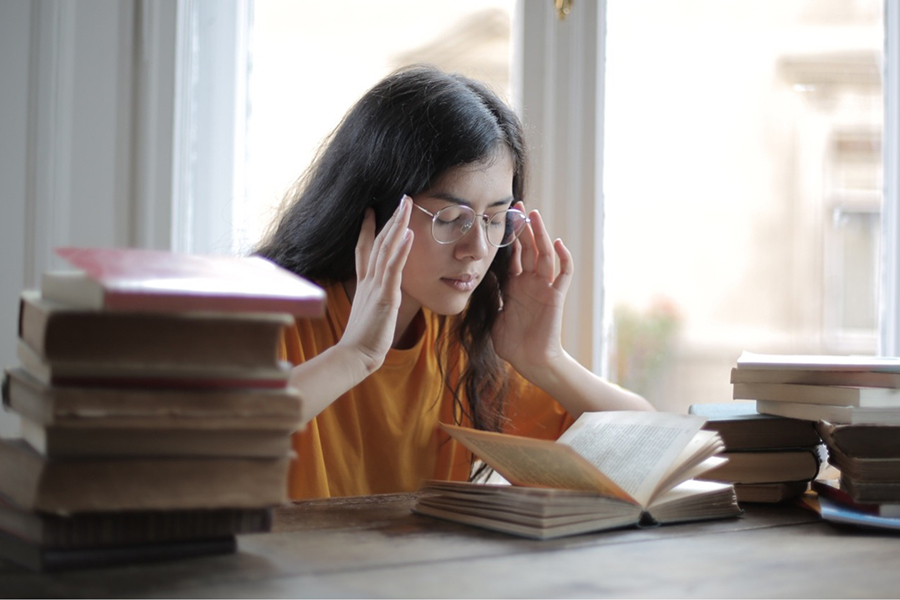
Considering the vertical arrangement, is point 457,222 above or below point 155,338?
above

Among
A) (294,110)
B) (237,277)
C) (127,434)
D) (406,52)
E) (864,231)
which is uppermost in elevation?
(406,52)

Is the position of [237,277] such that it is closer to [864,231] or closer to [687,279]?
[687,279]

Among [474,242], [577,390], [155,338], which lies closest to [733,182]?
[577,390]

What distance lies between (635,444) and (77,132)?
1303 mm

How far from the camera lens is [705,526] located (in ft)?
3.67

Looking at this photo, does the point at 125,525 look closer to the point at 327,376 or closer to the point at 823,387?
the point at 327,376

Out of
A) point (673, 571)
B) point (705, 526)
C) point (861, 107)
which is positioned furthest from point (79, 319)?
point (861, 107)

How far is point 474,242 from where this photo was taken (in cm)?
156

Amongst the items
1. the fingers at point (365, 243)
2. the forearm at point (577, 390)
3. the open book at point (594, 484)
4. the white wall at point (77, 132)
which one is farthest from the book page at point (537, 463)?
the white wall at point (77, 132)

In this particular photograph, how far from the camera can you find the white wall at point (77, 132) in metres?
1.83

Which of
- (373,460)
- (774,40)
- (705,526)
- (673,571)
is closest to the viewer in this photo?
(673,571)

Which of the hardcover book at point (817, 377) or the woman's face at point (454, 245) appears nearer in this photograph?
the hardcover book at point (817, 377)

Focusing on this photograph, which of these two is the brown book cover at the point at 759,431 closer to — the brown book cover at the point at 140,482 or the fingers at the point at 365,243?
the fingers at the point at 365,243

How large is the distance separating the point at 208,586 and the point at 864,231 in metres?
2.10
